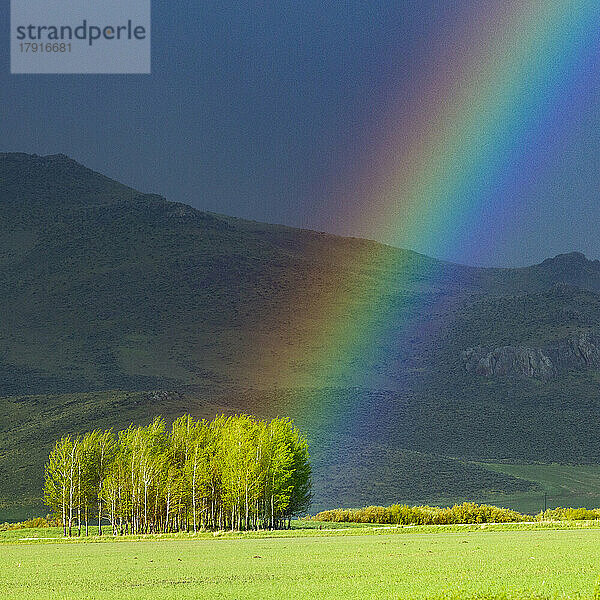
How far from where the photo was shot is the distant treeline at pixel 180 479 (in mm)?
70938

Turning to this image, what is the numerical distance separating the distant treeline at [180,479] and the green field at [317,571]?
80.9 feet

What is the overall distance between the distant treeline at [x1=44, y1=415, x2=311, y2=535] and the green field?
2465cm

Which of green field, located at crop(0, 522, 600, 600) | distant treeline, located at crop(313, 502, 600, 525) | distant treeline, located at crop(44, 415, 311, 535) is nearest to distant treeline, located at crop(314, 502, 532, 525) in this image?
distant treeline, located at crop(313, 502, 600, 525)

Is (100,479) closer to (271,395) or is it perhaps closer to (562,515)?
(562,515)

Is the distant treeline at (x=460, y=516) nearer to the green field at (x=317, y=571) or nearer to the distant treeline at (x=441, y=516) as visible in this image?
the distant treeline at (x=441, y=516)

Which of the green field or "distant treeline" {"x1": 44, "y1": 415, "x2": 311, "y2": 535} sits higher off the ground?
"distant treeline" {"x1": 44, "y1": 415, "x2": 311, "y2": 535}

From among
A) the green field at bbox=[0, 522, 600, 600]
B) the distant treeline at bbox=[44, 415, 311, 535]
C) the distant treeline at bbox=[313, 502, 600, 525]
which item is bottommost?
the distant treeline at bbox=[313, 502, 600, 525]

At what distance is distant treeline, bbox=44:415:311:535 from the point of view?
70938 millimetres

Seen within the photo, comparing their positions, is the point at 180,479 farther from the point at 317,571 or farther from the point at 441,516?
the point at 317,571

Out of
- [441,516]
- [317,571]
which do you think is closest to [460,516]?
[441,516]

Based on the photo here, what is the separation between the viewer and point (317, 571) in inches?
1181

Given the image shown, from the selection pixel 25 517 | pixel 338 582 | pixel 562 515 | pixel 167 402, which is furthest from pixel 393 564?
pixel 167 402

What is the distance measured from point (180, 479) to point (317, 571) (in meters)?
43.4

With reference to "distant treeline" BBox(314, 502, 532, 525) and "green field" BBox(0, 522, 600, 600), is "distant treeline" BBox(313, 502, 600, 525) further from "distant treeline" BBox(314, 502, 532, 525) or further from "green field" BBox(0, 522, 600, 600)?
"green field" BBox(0, 522, 600, 600)
